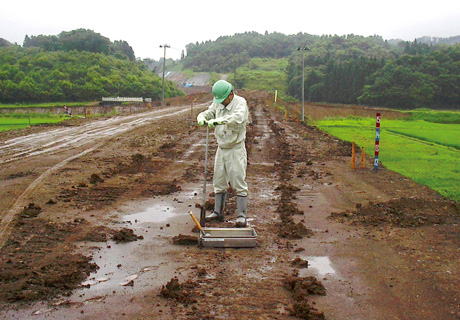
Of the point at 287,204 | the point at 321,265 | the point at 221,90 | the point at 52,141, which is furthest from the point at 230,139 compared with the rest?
the point at 52,141

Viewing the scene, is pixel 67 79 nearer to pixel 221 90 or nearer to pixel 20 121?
pixel 20 121

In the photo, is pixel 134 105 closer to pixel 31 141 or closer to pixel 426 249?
pixel 31 141

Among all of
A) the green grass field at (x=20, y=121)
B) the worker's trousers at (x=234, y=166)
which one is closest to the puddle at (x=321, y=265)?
the worker's trousers at (x=234, y=166)

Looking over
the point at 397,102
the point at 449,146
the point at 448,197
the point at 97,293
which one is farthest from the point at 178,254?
the point at 397,102

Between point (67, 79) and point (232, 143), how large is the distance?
76.2 metres

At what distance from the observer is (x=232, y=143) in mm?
7219

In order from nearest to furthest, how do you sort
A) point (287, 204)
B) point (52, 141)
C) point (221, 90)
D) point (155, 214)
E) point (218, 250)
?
1. point (218, 250)
2. point (221, 90)
3. point (155, 214)
4. point (287, 204)
5. point (52, 141)

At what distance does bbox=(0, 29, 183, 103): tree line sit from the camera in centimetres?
7188

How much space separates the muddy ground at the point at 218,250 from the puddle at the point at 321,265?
1 cm

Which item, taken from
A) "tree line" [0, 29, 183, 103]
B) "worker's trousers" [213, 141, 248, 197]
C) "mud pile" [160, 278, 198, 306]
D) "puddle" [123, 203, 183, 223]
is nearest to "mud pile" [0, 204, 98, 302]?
"puddle" [123, 203, 183, 223]

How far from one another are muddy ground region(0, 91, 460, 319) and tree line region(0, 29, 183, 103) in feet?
212

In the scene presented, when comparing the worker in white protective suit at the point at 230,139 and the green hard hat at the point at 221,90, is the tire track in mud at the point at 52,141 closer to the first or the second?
the worker in white protective suit at the point at 230,139

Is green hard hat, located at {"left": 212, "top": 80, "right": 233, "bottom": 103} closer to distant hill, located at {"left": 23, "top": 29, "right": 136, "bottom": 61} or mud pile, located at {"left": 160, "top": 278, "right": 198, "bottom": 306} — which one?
mud pile, located at {"left": 160, "top": 278, "right": 198, "bottom": 306}

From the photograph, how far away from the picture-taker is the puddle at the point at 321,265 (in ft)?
17.9
